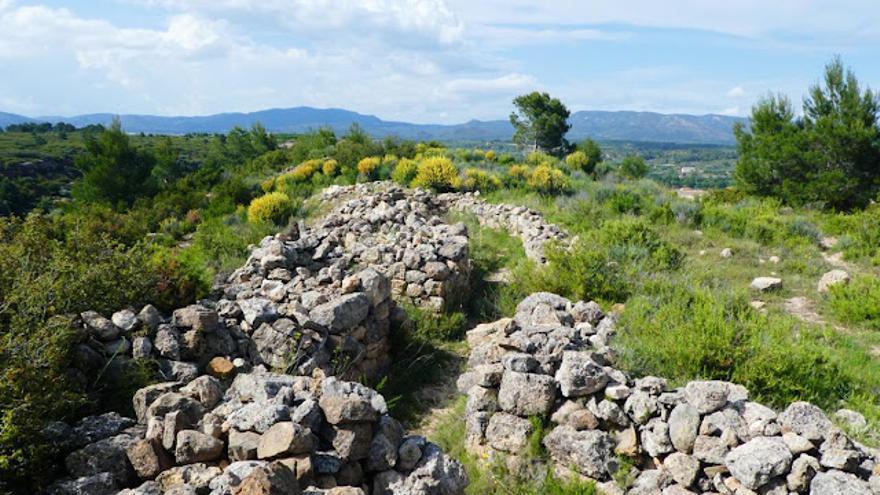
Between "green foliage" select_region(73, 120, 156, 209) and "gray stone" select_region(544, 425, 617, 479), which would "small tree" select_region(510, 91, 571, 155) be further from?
"gray stone" select_region(544, 425, 617, 479)

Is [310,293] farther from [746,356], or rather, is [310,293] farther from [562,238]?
[562,238]

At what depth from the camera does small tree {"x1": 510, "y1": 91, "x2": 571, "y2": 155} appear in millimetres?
41938

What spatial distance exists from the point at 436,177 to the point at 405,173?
125 cm

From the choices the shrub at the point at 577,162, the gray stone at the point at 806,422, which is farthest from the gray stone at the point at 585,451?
the shrub at the point at 577,162

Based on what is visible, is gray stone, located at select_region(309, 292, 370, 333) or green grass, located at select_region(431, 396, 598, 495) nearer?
green grass, located at select_region(431, 396, 598, 495)

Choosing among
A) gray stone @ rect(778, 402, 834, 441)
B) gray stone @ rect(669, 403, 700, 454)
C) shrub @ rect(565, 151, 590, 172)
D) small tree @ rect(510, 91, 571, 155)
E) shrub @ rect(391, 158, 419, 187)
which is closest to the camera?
gray stone @ rect(778, 402, 834, 441)

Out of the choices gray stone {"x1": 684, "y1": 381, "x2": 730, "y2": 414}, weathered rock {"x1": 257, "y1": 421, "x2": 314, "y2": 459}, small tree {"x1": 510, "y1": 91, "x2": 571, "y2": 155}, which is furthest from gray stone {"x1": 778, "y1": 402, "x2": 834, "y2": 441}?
small tree {"x1": 510, "y1": 91, "x2": 571, "y2": 155}

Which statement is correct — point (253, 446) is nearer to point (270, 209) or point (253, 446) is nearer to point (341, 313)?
point (341, 313)

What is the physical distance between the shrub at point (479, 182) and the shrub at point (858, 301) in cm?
1000

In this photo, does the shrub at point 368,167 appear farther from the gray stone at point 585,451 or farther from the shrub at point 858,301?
the gray stone at point 585,451

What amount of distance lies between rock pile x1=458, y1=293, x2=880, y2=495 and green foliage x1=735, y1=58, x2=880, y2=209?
15891 mm

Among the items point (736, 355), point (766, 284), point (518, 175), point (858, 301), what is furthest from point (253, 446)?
point (518, 175)

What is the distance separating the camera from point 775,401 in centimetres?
504

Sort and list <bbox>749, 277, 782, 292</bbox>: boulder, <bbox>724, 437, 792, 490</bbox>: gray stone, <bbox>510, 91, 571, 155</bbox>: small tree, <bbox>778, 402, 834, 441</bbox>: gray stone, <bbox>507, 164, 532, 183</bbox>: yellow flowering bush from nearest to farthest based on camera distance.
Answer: <bbox>724, 437, 792, 490</bbox>: gray stone < <bbox>778, 402, 834, 441</bbox>: gray stone < <bbox>749, 277, 782, 292</bbox>: boulder < <bbox>507, 164, 532, 183</bbox>: yellow flowering bush < <bbox>510, 91, 571, 155</bbox>: small tree
